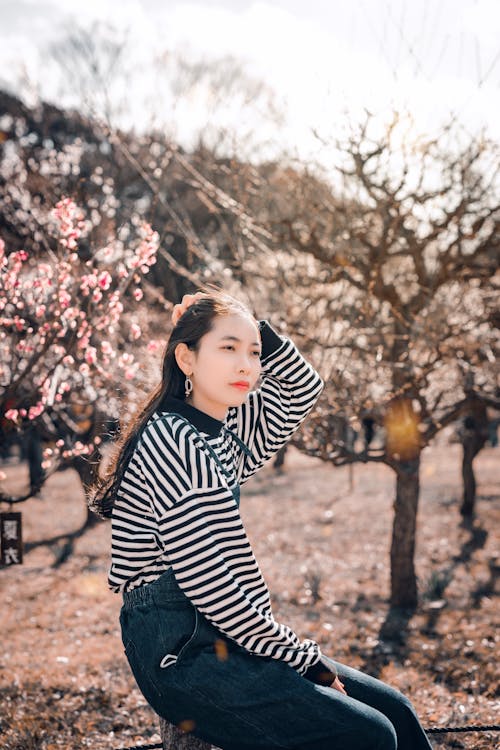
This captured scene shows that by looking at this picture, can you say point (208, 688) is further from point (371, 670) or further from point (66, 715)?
point (371, 670)

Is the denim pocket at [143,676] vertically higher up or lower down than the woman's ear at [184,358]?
lower down

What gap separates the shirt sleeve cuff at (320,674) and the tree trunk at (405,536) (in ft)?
16.6

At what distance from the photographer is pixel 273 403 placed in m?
2.72

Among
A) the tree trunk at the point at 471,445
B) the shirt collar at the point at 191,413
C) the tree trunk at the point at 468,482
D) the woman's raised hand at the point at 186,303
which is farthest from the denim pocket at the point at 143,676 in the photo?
the tree trunk at the point at 468,482

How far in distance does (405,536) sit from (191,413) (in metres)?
5.65

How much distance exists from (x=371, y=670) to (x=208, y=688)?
4.41 m

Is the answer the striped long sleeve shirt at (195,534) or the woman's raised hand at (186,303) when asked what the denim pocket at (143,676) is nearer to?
the striped long sleeve shirt at (195,534)

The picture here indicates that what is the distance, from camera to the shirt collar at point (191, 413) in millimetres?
2303

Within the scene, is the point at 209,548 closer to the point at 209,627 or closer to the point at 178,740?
the point at 209,627

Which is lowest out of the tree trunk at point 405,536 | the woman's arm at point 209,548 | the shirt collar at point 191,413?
the tree trunk at point 405,536

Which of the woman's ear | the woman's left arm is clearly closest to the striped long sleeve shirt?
the woman's ear

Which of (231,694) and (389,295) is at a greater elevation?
(389,295)

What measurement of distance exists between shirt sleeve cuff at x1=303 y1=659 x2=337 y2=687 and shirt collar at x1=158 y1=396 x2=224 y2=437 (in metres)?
0.83

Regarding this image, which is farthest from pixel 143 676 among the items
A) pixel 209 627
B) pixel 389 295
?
pixel 389 295
